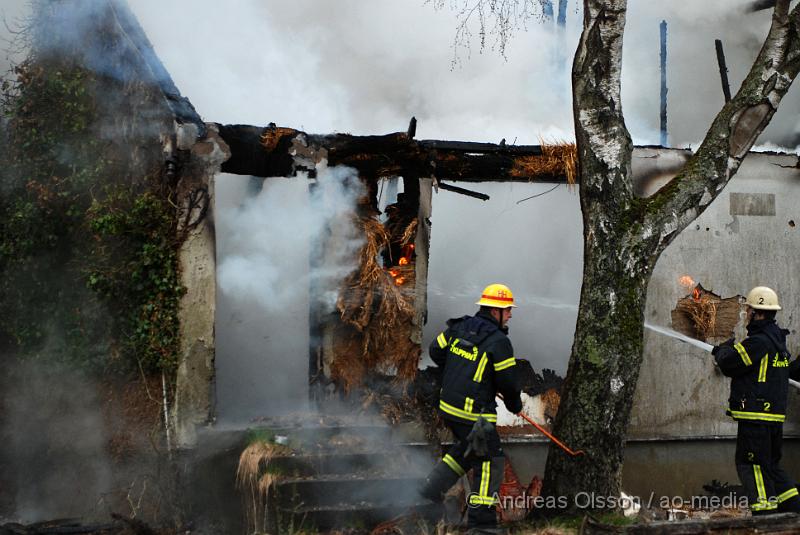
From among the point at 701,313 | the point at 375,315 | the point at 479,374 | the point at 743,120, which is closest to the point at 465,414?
the point at 479,374

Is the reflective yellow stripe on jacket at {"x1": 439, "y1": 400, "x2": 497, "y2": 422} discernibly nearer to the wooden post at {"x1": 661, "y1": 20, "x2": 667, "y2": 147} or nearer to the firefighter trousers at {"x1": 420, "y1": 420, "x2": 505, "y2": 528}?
the firefighter trousers at {"x1": 420, "y1": 420, "x2": 505, "y2": 528}

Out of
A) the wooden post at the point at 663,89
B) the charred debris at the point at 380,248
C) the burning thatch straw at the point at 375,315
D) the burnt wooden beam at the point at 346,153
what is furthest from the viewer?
the wooden post at the point at 663,89

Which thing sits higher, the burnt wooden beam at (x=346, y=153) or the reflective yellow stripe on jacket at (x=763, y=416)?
the burnt wooden beam at (x=346, y=153)

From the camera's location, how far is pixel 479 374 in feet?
18.6

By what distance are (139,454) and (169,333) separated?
1.38 metres

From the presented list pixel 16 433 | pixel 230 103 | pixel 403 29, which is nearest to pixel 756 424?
pixel 16 433

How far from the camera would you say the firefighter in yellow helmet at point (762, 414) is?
19.7 ft

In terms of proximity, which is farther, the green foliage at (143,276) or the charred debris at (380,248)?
the charred debris at (380,248)

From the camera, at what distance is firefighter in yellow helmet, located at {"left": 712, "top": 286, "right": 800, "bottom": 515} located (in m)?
6.02

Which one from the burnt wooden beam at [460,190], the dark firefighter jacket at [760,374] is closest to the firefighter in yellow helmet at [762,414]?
the dark firefighter jacket at [760,374]

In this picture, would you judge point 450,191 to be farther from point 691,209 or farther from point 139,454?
point 139,454

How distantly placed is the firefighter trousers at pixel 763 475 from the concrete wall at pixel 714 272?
8.18 feet

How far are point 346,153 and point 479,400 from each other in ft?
11.2

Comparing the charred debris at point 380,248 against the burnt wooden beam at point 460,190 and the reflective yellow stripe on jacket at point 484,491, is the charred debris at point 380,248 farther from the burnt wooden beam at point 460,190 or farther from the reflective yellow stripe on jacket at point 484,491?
the reflective yellow stripe on jacket at point 484,491
